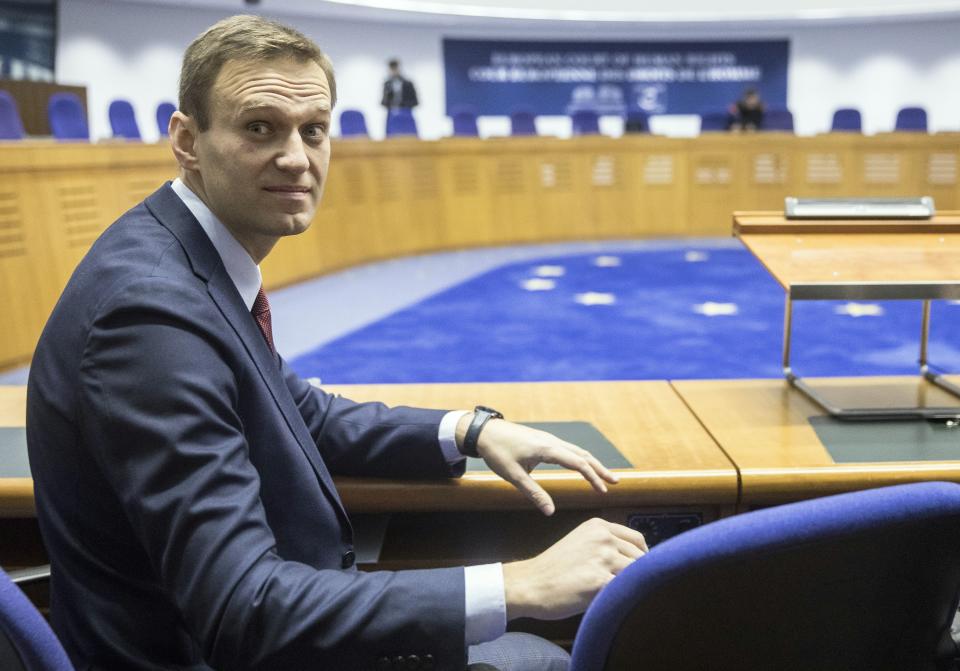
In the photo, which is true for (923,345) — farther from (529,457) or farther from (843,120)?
(843,120)

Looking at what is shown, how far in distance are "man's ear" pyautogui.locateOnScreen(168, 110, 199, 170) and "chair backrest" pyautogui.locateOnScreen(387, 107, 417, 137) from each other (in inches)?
315

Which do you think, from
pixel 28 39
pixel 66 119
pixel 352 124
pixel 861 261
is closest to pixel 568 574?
pixel 861 261

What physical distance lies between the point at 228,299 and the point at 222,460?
230mm

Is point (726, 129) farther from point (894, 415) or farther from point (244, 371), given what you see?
point (244, 371)

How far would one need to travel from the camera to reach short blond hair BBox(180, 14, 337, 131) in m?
1.04

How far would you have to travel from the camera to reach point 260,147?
1071 millimetres

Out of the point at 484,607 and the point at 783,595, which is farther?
the point at 484,607

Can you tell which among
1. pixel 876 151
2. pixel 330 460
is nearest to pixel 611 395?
pixel 330 460

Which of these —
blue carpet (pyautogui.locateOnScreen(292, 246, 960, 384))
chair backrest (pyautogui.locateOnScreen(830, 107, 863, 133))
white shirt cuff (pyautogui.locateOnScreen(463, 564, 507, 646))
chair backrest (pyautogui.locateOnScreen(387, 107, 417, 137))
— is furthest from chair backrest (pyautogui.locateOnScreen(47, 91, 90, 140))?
chair backrest (pyautogui.locateOnScreen(830, 107, 863, 133))

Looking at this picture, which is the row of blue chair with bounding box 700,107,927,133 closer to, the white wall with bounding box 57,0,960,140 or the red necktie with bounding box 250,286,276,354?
the white wall with bounding box 57,0,960,140

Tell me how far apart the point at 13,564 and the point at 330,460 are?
627mm

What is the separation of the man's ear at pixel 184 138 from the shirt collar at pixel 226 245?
4 cm

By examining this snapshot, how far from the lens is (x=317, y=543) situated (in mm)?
1064

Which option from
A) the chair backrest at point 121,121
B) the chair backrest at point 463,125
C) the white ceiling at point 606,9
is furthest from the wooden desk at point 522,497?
the white ceiling at point 606,9
